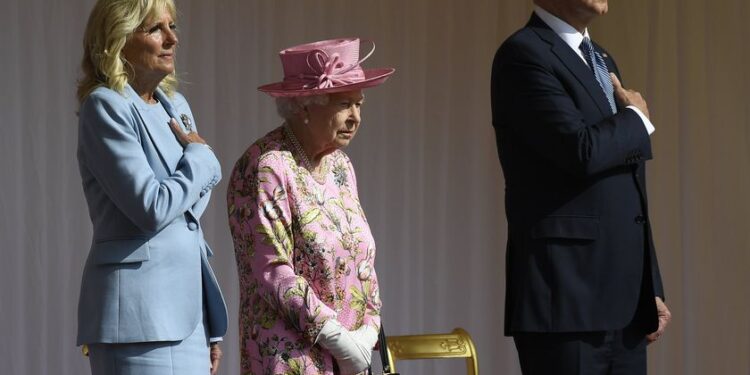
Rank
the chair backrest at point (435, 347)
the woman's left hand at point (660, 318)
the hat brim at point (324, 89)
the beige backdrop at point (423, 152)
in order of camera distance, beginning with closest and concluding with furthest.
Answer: the hat brim at point (324, 89)
the woman's left hand at point (660, 318)
the chair backrest at point (435, 347)
the beige backdrop at point (423, 152)

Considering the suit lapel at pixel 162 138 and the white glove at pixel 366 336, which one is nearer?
the suit lapel at pixel 162 138

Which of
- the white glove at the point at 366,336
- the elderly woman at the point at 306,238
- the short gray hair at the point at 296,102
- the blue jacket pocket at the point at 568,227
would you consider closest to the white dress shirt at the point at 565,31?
the blue jacket pocket at the point at 568,227

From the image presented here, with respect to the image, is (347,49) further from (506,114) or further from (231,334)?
(231,334)

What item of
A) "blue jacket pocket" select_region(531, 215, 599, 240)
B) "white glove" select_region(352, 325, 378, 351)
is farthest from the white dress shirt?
"white glove" select_region(352, 325, 378, 351)

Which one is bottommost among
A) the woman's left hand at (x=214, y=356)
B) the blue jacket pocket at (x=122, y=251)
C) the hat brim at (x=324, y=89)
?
the woman's left hand at (x=214, y=356)

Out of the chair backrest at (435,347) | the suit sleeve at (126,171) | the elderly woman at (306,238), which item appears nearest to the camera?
the suit sleeve at (126,171)

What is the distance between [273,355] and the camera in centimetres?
291

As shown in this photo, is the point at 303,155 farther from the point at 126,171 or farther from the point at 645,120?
the point at 645,120

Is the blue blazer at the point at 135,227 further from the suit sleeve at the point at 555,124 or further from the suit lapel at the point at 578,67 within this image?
the suit lapel at the point at 578,67

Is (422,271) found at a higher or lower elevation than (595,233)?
lower

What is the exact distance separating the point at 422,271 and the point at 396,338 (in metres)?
1.98

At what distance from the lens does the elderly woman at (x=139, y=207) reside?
8.80 feet

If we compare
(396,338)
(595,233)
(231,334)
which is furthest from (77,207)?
(595,233)

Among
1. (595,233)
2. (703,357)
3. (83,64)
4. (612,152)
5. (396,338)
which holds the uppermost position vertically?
(83,64)
